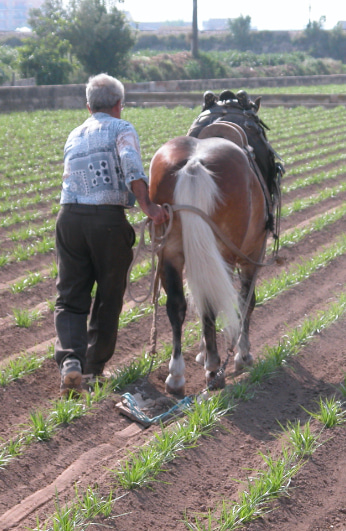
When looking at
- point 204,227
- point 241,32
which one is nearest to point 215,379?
point 204,227

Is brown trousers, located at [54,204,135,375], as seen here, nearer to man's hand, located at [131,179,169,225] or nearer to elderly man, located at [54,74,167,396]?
elderly man, located at [54,74,167,396]

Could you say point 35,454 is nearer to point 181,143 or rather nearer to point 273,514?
point 273,514

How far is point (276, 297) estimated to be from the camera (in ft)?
21.7

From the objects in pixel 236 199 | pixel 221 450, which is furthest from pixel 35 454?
pixel 236 199

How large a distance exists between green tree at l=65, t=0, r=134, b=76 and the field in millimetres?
35853

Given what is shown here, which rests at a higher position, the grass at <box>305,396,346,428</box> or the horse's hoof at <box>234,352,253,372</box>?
the grass at <box>305,396,346,428</box>

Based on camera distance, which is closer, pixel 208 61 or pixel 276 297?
pixel 276 297

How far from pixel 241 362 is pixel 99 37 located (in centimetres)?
3946

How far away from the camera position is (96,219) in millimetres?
4277

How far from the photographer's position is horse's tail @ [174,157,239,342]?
13.6ft

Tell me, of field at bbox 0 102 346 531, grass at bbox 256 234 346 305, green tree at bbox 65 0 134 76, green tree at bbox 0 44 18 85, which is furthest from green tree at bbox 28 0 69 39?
field at bbox 0 102 346 531

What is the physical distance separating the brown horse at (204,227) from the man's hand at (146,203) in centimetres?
13

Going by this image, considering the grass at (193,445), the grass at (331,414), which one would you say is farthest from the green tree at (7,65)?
the grass at (331,414)

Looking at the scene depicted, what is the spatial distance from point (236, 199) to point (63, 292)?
49.3 inches
